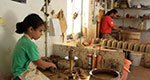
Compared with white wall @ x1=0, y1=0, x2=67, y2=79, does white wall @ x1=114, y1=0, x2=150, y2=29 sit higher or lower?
higher

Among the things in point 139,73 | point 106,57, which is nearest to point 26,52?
point 106,57

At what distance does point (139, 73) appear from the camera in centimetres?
334

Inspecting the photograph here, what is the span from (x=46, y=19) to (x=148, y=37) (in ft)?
15.6

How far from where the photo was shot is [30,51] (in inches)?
47.6

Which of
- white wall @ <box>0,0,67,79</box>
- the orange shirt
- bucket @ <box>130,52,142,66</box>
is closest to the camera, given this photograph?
white wall @ <box>0,0,67,79</box>

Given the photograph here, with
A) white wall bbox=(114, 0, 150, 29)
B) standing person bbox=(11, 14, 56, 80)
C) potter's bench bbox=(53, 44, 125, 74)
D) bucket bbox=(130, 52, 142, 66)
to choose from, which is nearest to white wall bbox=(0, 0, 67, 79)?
standing person bbox=(11, 14, 56, 80)

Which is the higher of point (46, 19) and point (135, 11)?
point (135, 11)

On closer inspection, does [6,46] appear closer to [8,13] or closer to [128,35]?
[8,13]

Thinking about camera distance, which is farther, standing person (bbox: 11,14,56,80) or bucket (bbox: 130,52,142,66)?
bucket (bbox: 130,52,142,66)

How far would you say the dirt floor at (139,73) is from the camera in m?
3.07

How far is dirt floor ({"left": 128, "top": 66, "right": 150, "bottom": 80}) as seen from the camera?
3067 mm

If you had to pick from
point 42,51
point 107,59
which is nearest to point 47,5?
point 42,51

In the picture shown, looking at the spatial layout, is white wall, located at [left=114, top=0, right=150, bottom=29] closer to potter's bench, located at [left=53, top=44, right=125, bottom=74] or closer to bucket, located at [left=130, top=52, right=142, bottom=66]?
bucket, located at [left=130, top=52, right=142, bottom=66]

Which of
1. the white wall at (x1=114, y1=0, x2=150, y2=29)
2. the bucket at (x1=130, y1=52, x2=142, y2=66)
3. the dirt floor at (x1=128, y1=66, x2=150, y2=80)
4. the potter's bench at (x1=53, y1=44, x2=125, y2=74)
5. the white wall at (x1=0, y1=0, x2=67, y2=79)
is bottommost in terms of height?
the dirt floor at (x1=128, y1=66, x2=150, y2=80)
